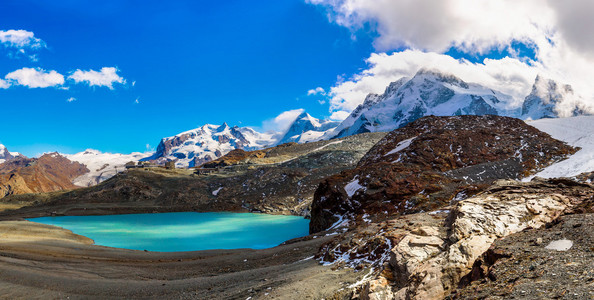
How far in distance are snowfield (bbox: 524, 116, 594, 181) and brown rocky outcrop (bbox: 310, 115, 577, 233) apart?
1475 millimetres

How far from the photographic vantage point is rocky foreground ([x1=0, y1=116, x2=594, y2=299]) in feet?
25.6

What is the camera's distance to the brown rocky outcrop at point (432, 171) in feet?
89.9

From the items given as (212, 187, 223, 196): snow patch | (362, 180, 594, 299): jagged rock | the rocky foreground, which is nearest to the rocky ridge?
(212, 187, 223, 196): snow patch

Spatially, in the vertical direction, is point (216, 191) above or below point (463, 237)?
above

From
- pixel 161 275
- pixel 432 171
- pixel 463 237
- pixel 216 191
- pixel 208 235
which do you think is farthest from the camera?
pixel 216 191

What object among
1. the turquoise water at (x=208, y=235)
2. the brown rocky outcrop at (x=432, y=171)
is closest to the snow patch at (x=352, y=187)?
the brown rocky outcrop at (x=432, y=171)

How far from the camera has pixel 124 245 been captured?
35.5 m

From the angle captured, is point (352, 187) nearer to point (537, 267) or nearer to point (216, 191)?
point (537, 267)

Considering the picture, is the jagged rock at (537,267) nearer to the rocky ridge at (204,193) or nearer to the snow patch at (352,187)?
the snow patch at (352,187)

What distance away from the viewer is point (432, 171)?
33.2 metres

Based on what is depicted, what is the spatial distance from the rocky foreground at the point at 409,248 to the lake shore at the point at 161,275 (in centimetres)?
8

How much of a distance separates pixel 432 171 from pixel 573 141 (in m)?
22.8

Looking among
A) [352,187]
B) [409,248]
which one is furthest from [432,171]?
[409,248]

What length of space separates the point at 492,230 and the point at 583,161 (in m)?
32.0
